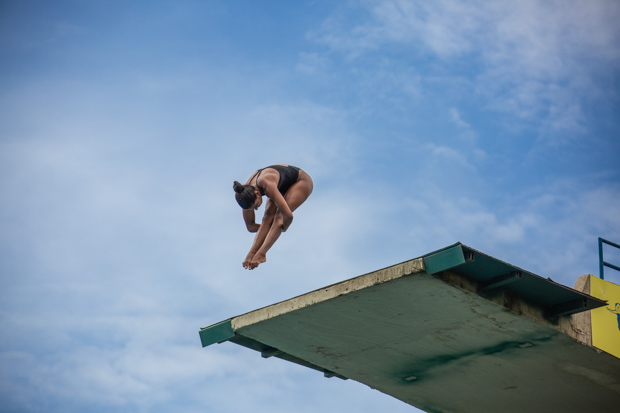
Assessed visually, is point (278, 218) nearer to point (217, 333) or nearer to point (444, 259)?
point (217, 333)

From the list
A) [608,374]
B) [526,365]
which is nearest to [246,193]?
[526,365]

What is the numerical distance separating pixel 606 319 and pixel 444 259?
448 centimetres

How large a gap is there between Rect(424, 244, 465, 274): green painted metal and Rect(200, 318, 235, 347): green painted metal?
3.94m

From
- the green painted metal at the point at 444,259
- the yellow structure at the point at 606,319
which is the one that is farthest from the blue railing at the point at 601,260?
the green painted metal at the point at 444,259

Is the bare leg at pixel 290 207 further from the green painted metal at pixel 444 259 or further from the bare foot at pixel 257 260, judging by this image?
the green painted metal at pixel 444 259

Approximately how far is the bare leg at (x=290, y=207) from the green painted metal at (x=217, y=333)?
1261 millimetres

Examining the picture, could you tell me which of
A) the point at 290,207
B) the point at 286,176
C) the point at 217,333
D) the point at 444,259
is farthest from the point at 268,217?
the point at 444,259

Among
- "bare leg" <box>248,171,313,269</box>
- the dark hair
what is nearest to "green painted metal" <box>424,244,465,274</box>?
"bare leg" <box>248,171,313,269</box>

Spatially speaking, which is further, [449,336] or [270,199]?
[270,199]

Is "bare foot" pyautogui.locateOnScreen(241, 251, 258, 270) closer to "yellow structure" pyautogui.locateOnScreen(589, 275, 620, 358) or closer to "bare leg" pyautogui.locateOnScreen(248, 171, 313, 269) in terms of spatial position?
"bare leg" pyautogui.locateOnScreen(248, 171, 313, 269)

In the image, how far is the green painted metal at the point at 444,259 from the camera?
11.1m

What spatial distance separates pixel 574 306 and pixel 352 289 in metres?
3.52

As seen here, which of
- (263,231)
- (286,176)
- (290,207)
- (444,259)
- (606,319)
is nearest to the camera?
(444,259)

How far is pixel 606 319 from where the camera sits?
14.1m
